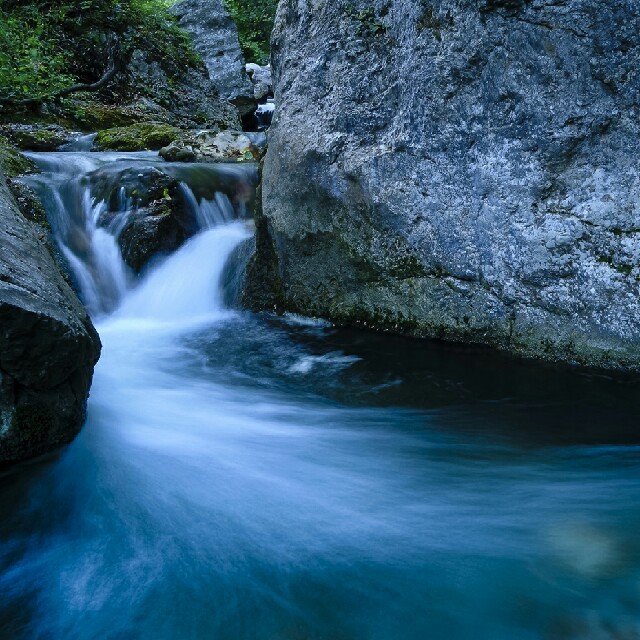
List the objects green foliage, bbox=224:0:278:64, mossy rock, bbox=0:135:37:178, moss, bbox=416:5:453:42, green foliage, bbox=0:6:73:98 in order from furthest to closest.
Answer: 1. green foliage, bbox=224:0:278:64
2. green foliage, bbox=0:6:73:98
3. mossy rock, bbox=0:135:37:178
4. moss, bbox=416:5:453:42

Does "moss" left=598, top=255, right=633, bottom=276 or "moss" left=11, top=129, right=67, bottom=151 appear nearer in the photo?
"moss" left=598, top=255, right=633, bottom=276

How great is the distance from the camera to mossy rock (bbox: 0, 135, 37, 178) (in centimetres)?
714

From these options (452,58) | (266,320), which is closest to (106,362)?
(266,320)

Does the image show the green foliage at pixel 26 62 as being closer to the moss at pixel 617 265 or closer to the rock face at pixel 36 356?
the rock face at pixel 36 356

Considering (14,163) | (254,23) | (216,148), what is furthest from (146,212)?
(254,23)

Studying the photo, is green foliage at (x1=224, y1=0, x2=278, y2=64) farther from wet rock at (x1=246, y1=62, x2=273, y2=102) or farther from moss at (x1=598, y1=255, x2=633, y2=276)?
moss at (x1=598, y1=255, x2=633, y2=276)

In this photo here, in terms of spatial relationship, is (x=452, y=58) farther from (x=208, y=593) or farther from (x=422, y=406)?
(x=208, y=593)

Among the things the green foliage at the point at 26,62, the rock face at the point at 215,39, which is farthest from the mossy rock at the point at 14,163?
the rock face at the point at 215,39

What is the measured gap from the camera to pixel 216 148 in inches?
381

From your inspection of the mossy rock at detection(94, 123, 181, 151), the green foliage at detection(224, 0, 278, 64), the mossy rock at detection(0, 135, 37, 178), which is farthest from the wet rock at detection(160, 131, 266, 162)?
the green foliage at detection(224, 0, 278, 64)

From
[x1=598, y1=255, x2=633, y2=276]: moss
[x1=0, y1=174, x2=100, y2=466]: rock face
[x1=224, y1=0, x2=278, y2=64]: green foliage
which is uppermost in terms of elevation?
[x1=224, y1=0, x2=278, y2=64]: green foliage

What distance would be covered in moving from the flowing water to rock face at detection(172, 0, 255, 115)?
1236cm

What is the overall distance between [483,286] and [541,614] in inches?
115

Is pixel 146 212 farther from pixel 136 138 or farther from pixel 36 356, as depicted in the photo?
pixel 36 356
